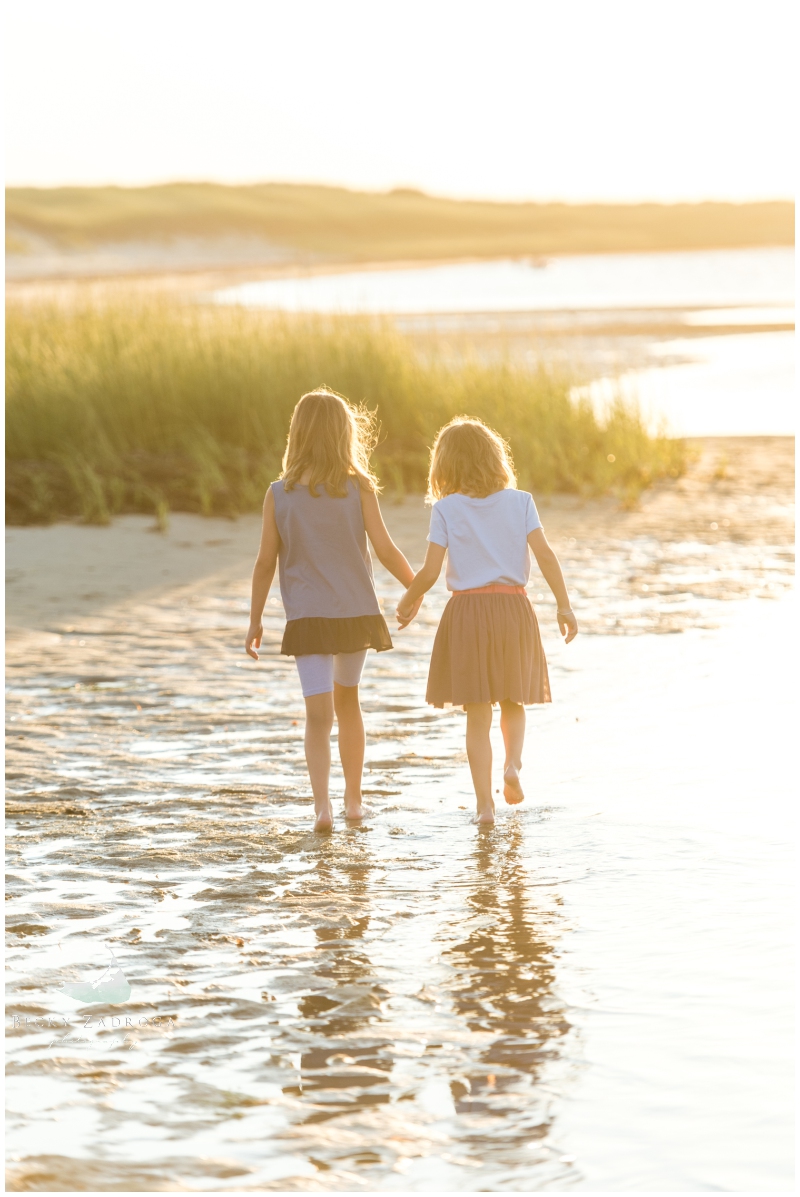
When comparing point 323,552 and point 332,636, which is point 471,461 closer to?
point 323,552

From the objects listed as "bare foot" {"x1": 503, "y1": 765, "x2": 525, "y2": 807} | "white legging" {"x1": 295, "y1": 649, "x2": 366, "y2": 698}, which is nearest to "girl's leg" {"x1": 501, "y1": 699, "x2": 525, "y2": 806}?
"bare foot" {"x1": 503, "y1": 765, "x2": 525, "y2": 807}

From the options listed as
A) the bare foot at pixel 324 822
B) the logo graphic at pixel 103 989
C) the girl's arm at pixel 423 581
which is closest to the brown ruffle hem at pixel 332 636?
the girl's arm at pixel 423 581

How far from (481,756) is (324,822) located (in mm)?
654

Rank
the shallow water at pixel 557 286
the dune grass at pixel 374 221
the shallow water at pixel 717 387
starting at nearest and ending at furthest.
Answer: the shallow water at pixel 717 387 → the shallow water at pixel 557 286 → the dune grass at pixel 374 221

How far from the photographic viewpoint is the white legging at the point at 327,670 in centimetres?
569

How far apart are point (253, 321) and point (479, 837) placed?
11.6 meters

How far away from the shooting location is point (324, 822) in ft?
18.2

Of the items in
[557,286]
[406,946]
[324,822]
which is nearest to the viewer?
[406,946]

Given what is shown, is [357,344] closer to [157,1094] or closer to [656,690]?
[656,690]

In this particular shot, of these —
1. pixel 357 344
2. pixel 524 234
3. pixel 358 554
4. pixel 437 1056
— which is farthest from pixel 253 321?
pixel 524 234

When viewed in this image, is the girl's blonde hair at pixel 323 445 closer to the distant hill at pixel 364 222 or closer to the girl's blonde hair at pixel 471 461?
the girl's blonde hair at pixel 471 461

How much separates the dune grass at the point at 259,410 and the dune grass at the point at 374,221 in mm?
78219

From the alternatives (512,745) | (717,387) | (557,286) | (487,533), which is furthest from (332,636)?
(557,286)

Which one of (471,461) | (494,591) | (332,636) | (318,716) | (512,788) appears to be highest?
(471,461)
